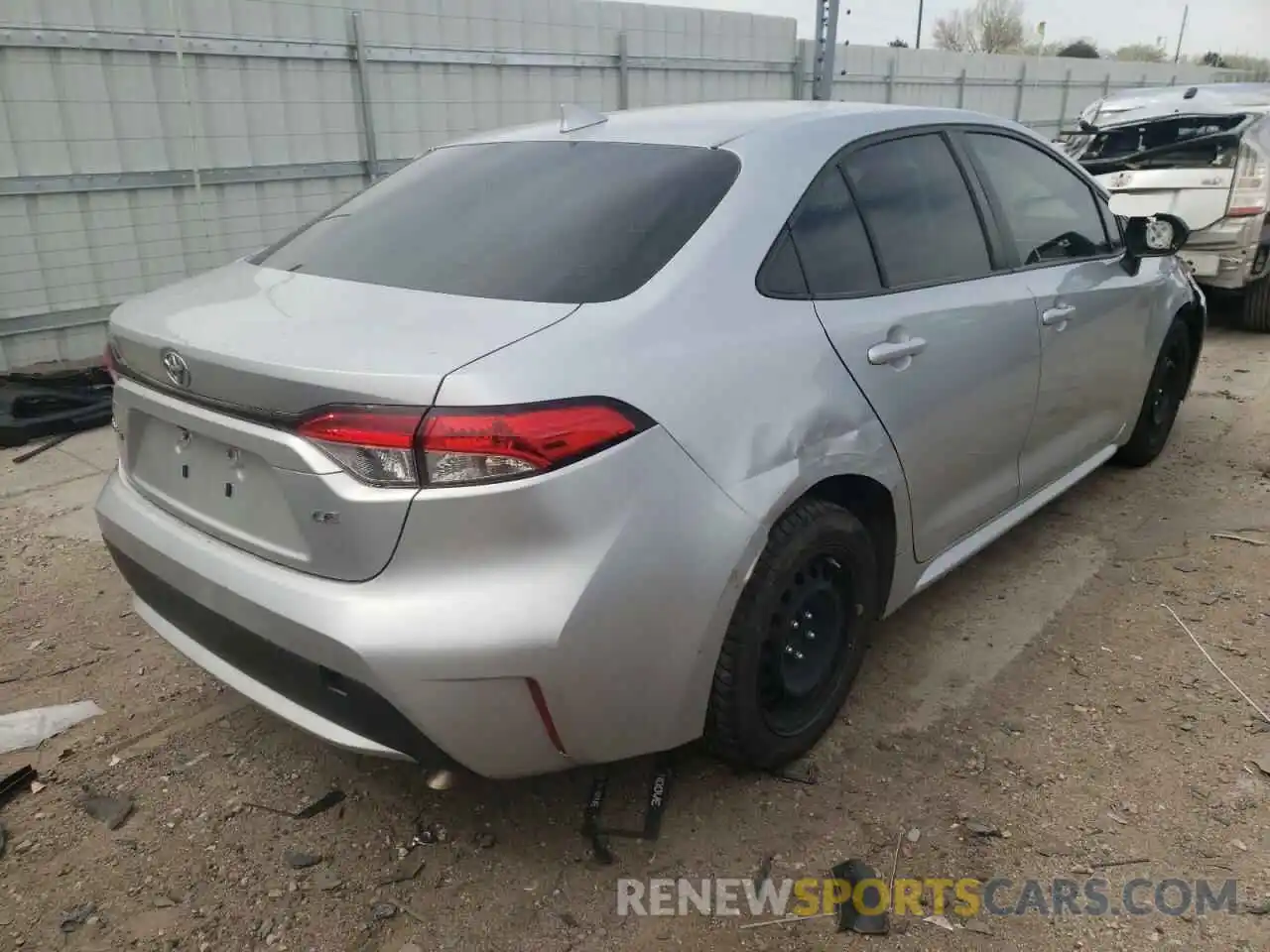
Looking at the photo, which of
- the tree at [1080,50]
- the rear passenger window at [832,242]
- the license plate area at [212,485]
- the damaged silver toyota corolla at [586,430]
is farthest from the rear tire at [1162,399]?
the tree at [1080,50]

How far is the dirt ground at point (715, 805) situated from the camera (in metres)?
2.10

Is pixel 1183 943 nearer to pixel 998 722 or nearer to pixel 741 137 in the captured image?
pixel 998 722

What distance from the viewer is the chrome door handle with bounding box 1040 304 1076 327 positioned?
3.24 m

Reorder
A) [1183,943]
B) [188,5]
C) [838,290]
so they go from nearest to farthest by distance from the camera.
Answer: [1183,943] → [838,290] → [188,5]

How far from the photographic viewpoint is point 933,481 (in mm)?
2814

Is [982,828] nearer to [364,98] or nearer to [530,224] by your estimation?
[530,224]

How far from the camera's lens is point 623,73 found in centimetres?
900

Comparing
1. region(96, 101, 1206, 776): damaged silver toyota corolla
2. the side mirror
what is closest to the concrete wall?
the side mirror

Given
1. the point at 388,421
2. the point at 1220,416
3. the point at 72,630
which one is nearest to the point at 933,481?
the point at 388,421

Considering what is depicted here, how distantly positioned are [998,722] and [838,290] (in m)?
1.31

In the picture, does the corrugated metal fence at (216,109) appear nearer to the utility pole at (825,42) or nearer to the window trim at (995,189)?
the utility pole at (825,42)

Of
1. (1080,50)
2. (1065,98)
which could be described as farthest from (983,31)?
(1065,98)

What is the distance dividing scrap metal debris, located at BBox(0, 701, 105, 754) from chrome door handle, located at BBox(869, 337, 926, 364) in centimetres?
246

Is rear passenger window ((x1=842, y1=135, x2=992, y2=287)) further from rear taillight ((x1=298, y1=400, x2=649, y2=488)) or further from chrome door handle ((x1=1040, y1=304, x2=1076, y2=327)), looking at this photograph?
rear taillight ((x1=298, y1=400, x2=649, y2=488))
